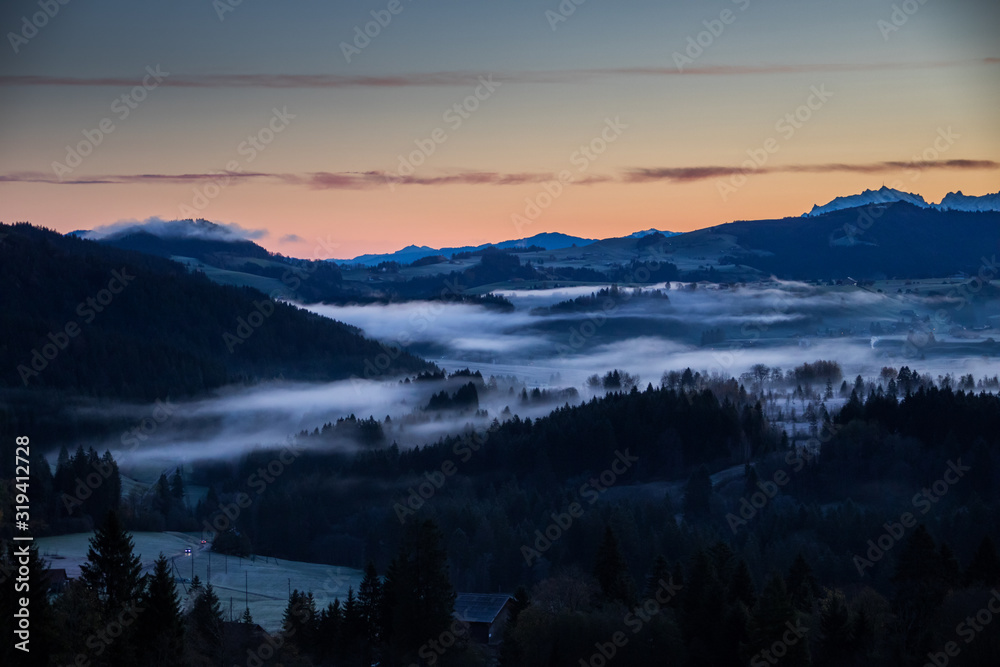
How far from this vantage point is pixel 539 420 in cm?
19475

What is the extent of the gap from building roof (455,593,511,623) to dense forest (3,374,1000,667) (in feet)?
27.0

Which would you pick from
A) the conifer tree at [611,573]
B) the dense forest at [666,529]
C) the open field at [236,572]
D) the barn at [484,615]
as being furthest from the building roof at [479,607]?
the conifer tree at [611,573]

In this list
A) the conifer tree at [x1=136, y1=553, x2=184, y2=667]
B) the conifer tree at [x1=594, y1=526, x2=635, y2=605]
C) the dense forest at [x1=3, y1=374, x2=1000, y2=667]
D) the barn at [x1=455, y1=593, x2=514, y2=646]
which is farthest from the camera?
the barn at [x1=455, y1=593, x2=514, y2=646]

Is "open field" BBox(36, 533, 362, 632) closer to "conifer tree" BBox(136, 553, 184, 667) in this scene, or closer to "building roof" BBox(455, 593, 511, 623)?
"building roof" BBox(455, 593, 511, 623)

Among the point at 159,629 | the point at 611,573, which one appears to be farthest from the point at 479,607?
the point at 159,629

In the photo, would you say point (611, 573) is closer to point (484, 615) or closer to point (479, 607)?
point (484, 615)

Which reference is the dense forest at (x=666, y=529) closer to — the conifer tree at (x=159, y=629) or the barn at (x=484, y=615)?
the conifer tree at (x=159, y=629)

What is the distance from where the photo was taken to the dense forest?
68438 mm

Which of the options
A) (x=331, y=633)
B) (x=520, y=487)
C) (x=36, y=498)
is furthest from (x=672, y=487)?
(x=331, y=633)

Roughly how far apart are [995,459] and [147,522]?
101m

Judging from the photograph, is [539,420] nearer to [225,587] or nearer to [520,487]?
[520,487]

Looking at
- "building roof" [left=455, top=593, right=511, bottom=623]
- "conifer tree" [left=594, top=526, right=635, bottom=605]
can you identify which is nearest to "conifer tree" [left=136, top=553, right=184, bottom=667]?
"conifer tree" [left=594, top=526, right=635, bottom=605]

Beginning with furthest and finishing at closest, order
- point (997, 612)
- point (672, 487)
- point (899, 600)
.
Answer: point (672, 487)
point (899, 600)
point (997, 612)

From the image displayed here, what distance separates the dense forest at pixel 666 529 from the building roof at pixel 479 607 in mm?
8221
